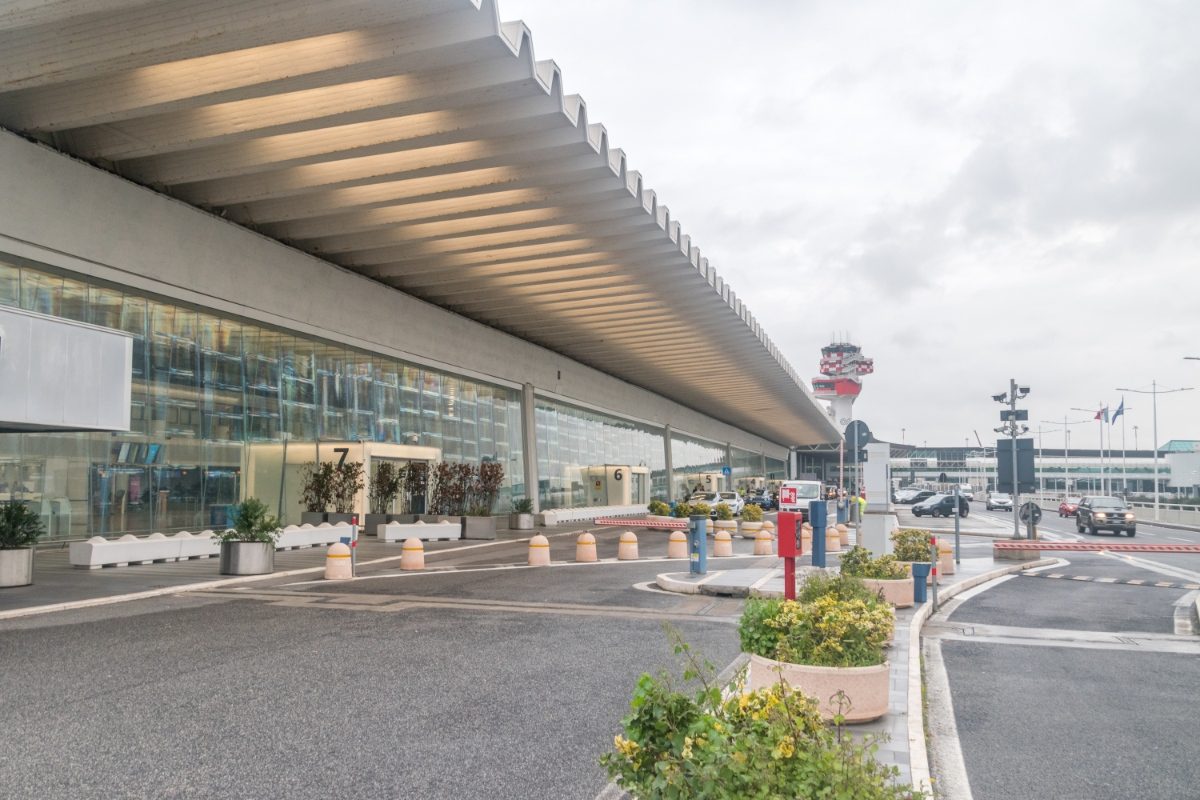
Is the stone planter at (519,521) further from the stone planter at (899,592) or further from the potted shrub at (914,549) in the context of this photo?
the stone planter at (899,592)

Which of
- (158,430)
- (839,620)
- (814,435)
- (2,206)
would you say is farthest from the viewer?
(814,435)

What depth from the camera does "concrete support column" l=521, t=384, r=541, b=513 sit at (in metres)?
42.7

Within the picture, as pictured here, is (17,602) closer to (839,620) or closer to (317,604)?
(317,604)

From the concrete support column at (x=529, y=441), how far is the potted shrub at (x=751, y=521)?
11047 millimetres

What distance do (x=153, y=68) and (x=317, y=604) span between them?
32.3ft

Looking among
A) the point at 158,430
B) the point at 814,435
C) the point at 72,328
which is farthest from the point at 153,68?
the point at 814,435

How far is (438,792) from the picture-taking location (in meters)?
5.29

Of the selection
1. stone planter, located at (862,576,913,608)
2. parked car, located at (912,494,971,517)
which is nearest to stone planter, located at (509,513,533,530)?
stone planter, located at (862,576,913,608)

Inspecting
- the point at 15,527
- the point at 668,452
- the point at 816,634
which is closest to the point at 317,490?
the point at 15,527

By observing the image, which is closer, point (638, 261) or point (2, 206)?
point (2, 206)

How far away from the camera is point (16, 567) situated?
15516 millimetres

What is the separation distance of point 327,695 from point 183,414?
18.9 metres

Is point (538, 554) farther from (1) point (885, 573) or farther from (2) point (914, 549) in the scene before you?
(1) point (885, 573)

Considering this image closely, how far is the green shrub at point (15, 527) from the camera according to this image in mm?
15523
